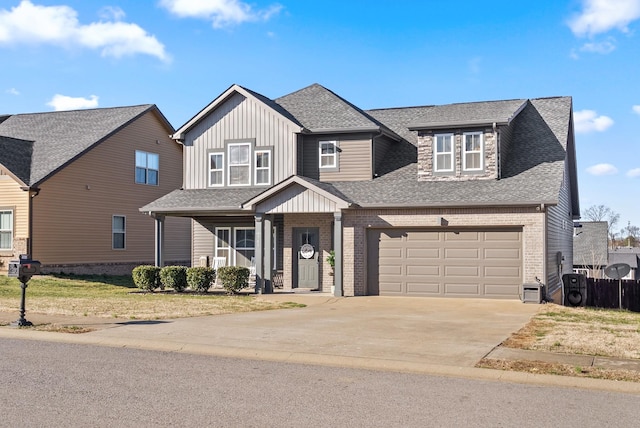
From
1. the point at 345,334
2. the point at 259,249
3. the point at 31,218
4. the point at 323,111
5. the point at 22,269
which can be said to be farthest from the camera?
the point at 31,218

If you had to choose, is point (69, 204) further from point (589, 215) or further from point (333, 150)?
point (589, 215)

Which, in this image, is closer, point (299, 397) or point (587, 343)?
point (299, 397)

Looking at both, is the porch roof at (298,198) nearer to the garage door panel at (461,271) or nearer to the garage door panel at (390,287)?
the garage door panel at (390,287)

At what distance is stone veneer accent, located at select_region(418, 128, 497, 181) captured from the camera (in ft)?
73.3

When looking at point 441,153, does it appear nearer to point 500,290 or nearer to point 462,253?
point 462,253

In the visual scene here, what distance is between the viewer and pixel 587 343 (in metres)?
11.9

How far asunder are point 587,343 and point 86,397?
855cm

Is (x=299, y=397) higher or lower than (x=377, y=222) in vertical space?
lower

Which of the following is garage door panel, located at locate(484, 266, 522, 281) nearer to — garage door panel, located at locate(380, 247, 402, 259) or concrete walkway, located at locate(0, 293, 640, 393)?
concrete walkway, located at locate(0, 293, 640, 393)

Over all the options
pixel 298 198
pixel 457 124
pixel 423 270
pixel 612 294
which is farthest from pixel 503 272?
pixel 298 198

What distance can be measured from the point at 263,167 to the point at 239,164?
1007 mm

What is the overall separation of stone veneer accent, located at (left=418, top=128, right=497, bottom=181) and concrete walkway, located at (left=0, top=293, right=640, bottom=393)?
18.7 ft

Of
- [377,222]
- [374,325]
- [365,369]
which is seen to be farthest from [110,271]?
[365,369]

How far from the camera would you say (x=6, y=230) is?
1118 inches
